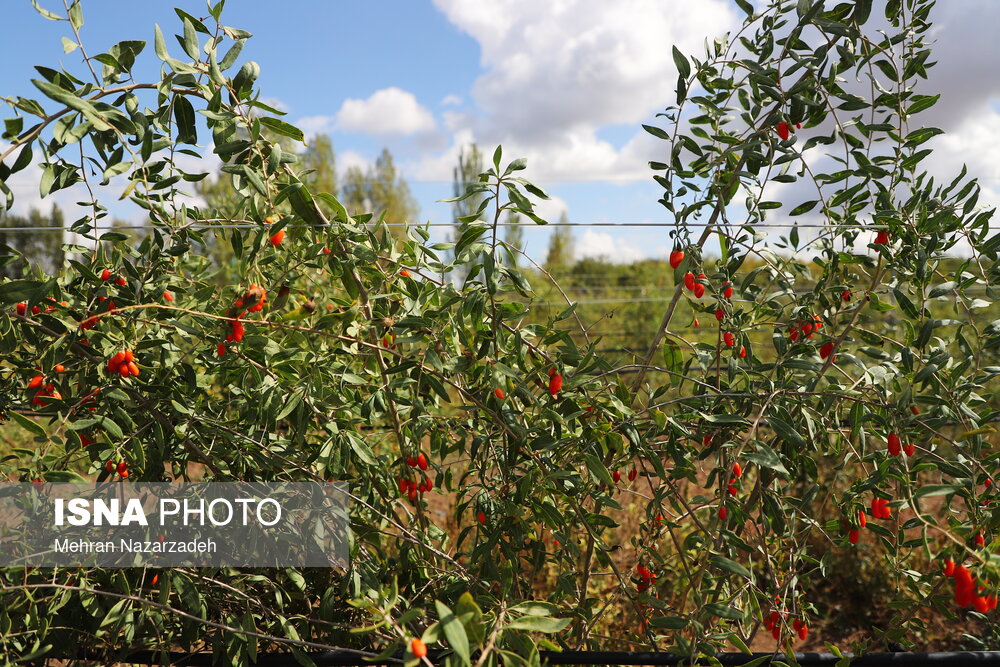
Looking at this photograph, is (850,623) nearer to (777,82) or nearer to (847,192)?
(847,192)

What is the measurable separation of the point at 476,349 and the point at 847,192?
2.53 feet

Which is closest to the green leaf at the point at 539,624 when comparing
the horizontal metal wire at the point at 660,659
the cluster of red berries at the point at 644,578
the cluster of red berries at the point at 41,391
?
the horizontal metal wire at the point at 660,659

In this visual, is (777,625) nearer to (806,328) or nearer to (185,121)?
(806,328)

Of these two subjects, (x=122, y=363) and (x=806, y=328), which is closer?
(x=122, y=363)

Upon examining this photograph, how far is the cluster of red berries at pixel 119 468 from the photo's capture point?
1246mm

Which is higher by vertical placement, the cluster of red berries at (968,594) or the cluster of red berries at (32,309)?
the cluster of red berries at (32,309)

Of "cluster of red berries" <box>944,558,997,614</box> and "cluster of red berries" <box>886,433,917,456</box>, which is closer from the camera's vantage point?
"cluster of red berries" <box>944,558,997,614</box>

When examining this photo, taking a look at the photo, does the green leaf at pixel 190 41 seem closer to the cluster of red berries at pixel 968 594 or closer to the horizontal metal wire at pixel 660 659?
the horizontal metal wire at pixel 660 659

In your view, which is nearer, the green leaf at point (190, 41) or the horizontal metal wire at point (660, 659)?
the green leaf at point (190, 41)

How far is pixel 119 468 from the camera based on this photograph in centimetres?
125

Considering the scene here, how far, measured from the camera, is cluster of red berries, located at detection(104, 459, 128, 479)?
4.09 feet

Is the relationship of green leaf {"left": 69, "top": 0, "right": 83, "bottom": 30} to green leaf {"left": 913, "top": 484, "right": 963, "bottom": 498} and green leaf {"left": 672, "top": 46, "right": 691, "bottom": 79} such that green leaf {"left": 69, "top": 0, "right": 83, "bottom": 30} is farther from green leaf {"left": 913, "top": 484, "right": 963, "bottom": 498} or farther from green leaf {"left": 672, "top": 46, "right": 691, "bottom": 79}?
green leaf {"left": 913, "top": 484, "right": 963, "bottom": 498}

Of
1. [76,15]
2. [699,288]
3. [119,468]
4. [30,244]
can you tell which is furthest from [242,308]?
[30,244]

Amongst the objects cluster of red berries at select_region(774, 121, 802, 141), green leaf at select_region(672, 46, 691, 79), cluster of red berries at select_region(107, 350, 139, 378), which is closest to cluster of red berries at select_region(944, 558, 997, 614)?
cluster of red berries at select_region(774, 121, 802, 141)
